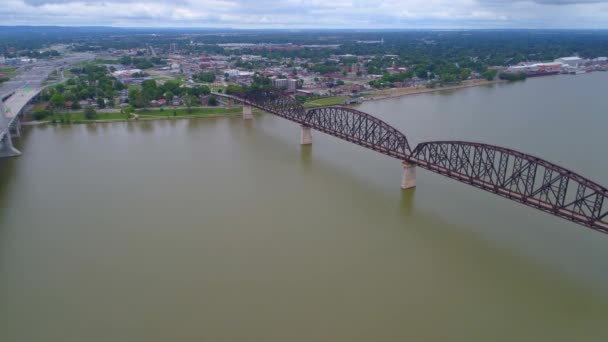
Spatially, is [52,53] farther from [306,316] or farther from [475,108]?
[306,316]

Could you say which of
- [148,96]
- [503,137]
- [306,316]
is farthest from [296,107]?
[306,316]

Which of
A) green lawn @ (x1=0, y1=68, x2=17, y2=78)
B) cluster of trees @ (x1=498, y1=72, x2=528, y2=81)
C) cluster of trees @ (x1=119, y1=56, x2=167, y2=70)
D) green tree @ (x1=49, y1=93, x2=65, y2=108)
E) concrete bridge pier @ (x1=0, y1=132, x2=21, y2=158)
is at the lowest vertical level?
concrete bridge pier @ (x1=0, y1=132, x2=21, y2=158)

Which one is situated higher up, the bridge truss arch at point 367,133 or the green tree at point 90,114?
the bridge truss arch at point 367,133

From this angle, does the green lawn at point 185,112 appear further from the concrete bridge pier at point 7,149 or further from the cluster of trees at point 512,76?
the cluster of trees at point 512,76

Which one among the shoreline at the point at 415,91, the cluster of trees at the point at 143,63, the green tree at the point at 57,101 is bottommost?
the shoreline at the point at 415,91

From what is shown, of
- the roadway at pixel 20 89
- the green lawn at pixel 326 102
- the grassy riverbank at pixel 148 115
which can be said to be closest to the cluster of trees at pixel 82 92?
the roadway at pixel 20 89

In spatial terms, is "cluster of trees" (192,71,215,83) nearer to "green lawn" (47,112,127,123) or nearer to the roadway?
the roadway

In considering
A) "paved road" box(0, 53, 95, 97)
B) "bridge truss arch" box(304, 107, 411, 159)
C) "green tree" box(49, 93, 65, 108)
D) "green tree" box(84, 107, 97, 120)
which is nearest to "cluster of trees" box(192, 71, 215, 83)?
"paved road" box(0, 53, 95, 97)
